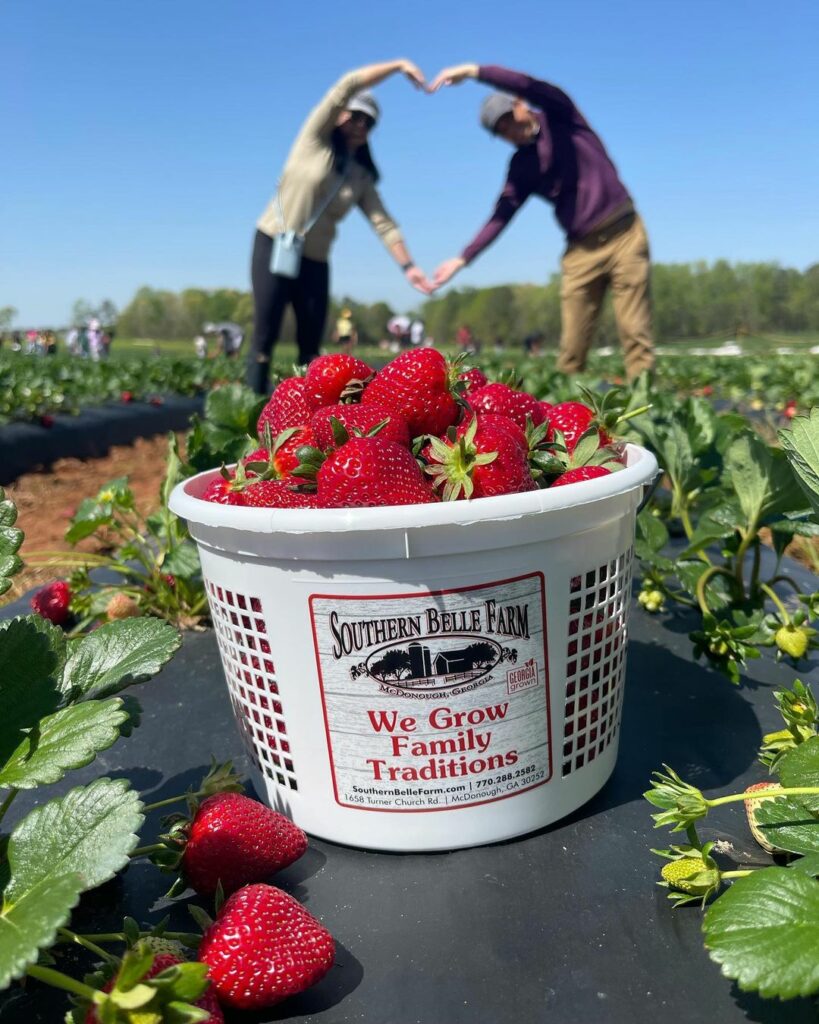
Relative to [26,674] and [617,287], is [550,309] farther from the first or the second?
[26,674]

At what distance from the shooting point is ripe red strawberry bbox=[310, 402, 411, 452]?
952 millimetres

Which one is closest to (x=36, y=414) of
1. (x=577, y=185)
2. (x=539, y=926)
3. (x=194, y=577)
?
(x=577, y=185)

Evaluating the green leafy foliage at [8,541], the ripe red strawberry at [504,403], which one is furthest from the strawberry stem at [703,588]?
the green leafy foliage at [8,541]

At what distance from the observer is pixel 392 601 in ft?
2.81

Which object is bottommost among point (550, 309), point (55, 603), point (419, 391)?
point (550, 309)

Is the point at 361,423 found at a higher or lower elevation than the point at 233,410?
higher

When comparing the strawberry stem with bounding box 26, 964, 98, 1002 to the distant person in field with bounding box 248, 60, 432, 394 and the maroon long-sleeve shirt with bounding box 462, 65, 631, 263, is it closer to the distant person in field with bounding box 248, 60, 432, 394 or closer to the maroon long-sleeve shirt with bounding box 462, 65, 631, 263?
the distant person in field with bounding box 248, 60, 432, 394

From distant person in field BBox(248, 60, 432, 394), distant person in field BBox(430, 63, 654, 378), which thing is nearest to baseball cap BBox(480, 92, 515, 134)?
distant person in field BBox(430, 63, 654, 378)

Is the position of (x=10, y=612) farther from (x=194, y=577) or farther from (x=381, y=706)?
(x=381, y=706)

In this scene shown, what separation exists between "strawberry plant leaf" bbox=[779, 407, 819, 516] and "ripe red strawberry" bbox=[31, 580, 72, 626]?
1.64 metres

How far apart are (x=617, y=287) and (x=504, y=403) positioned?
331 centimetres

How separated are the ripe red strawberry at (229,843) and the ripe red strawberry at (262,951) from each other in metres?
0.10

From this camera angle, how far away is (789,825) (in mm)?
771

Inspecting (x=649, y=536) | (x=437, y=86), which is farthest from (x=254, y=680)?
(x=437, y=86)
